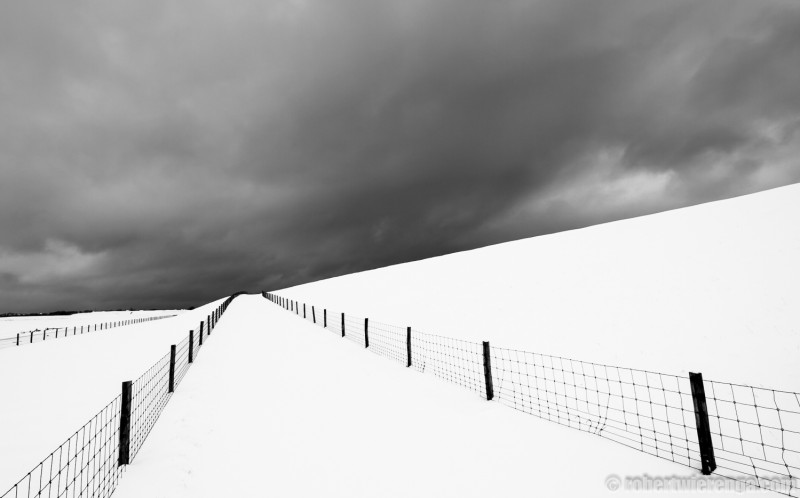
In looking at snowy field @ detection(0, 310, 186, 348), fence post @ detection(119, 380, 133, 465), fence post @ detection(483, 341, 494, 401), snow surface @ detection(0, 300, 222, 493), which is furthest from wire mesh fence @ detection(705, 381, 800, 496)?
snowy field @ detection(0, 310, 186, 348)

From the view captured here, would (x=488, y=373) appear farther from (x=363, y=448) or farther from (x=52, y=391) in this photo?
(x=52, y=391)

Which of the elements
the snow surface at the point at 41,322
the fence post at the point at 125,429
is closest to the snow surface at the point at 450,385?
the fence post at the point at 125,429

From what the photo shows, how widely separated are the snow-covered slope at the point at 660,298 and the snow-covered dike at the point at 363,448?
639 cm

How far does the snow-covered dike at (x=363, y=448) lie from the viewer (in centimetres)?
530

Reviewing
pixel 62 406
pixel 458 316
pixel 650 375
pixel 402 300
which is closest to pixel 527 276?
pixel 458 316

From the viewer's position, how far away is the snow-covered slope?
11336 mm

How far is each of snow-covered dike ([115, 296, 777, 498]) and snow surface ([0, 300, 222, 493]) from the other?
2164 mm

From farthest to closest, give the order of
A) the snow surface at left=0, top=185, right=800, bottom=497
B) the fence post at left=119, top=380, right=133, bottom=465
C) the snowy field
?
1. the snowy field
2. the fence post at left=119, top=380, right=133, bottom=465
3. the snow surface at left=0, top=185, right=800, bottom=497

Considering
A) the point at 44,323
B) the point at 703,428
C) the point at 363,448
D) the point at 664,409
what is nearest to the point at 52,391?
A: the point at 363,448

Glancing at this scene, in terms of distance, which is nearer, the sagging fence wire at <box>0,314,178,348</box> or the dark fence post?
the dark fence post

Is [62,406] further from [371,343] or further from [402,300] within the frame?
[402,300]

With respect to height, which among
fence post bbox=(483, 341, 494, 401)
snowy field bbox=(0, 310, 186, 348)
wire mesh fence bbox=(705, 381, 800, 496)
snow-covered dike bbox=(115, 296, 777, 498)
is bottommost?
wire mesh fence bbox=(705, 381, 800, 496)

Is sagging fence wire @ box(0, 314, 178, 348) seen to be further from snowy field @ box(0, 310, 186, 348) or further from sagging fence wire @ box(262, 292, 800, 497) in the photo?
sagging fence wire @ box(262, 292, 800, 497)

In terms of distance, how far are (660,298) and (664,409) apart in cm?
Answer: 855
